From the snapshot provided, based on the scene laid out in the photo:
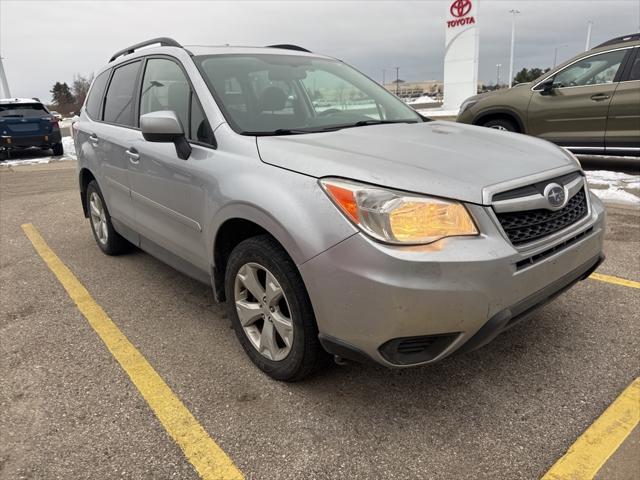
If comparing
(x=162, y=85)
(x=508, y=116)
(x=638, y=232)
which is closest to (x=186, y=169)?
(x=162, y=85)

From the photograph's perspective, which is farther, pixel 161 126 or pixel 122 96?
pixel 122 96

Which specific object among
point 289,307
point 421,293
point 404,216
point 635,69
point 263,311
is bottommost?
point 263,311

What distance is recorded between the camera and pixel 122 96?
398cm

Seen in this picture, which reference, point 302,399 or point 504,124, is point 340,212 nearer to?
point 302,399

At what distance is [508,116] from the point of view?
820cm

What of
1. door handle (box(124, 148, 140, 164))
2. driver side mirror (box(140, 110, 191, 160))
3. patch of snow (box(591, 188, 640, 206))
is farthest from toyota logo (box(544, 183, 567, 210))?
patch of snow (box(591, 188, 640, 206))

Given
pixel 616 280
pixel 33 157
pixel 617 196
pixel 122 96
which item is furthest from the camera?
pixel 33 157

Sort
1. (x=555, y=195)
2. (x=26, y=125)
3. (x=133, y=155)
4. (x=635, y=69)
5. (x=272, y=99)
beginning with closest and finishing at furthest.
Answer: (x=555, y=195)
(x=272, y=99)
(x=133, y=155)
(x=635, y=69)
(x=26, y=125)

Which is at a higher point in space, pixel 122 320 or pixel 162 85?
pixel 162 85

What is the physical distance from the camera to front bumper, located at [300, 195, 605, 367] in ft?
6.24

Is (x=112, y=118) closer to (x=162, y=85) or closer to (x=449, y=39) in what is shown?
(x=162, y=85)

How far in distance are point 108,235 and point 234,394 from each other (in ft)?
8.72

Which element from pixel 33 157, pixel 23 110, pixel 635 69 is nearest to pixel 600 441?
pixel 635 69

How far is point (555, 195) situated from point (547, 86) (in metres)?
6.44
